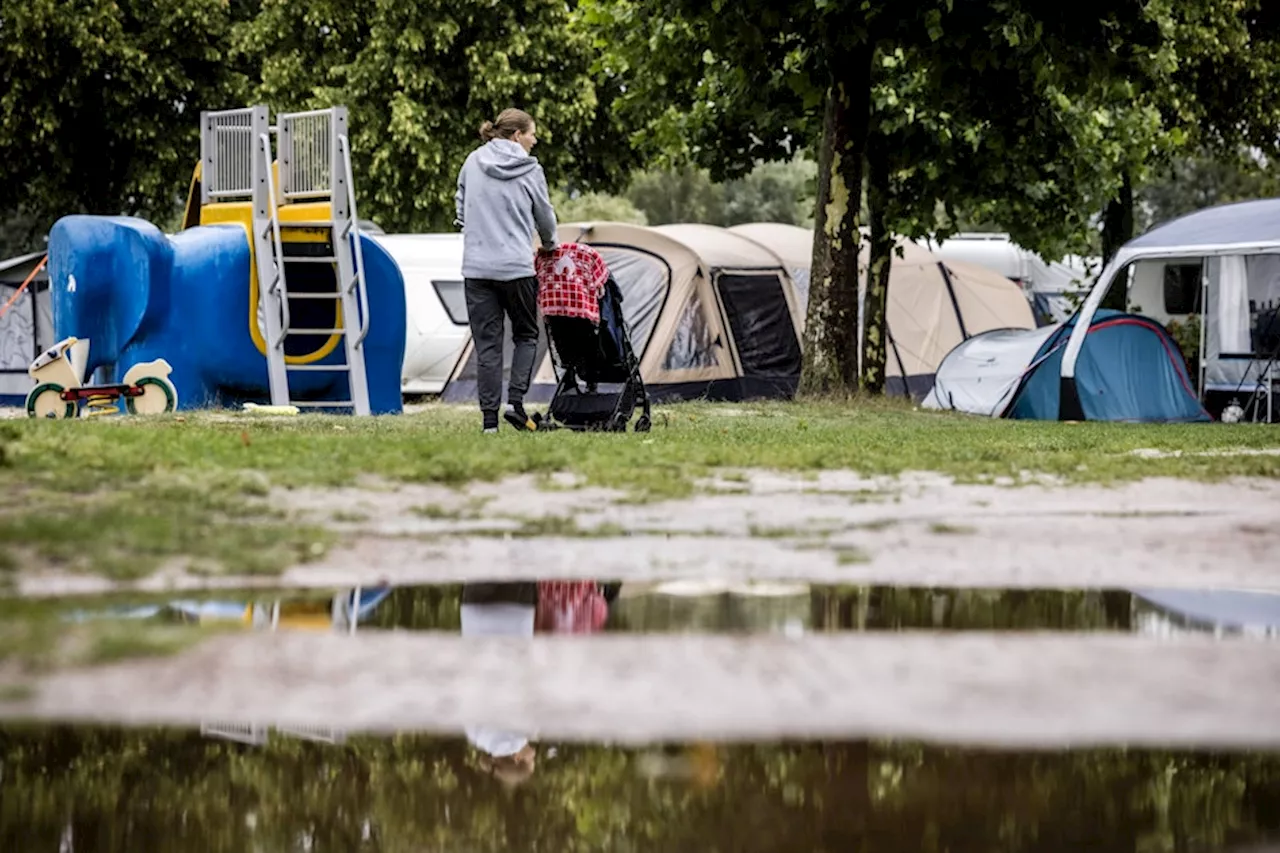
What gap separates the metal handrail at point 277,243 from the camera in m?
16.3

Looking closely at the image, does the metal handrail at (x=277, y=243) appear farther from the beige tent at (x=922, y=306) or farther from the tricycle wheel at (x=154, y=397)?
the beige tent at (x=922, y=306)

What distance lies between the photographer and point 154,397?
16047 millimetres

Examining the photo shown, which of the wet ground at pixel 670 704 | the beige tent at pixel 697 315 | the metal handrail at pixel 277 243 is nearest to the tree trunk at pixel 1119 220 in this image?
the beige tent at pixel 697 315

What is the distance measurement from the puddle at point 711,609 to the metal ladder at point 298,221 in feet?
36.3

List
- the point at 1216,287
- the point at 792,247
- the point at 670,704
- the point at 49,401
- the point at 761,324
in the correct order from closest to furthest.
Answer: the point at 670,704 → the point at 49,401 → the point at 1216,287 → the point at 761,324 → the point at 792,247

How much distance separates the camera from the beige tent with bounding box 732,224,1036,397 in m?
24.3

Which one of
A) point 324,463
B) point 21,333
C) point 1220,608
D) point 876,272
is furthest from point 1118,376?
point 1220,608

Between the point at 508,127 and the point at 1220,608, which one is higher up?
the point at 508,127

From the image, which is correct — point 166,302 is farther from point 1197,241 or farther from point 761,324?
point 1197,241

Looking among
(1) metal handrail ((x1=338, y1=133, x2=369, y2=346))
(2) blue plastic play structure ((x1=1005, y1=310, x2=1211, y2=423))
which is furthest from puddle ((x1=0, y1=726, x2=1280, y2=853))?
(2) blue plastic play structure ((x1=1005, y1=310, x2=1211, y2=423))

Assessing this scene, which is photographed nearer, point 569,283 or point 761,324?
point 569,283

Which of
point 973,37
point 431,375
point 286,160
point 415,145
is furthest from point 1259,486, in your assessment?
point 415,145

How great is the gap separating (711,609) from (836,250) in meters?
14.3

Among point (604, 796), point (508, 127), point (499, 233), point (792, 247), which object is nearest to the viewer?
point (604, 796)
